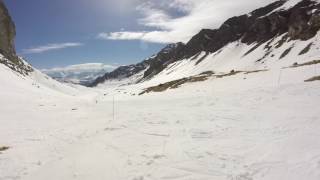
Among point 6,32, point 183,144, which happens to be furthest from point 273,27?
point 183,144

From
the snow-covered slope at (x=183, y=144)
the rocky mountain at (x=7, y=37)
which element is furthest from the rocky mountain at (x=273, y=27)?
the rocky mountain at (x=7, y=37)

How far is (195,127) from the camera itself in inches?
582

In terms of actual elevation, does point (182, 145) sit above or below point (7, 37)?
below

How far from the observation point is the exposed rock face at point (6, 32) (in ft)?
335

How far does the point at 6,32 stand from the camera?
107 m

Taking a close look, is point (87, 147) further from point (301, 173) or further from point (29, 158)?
point (301, 173)

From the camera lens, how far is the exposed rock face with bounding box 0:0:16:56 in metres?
102

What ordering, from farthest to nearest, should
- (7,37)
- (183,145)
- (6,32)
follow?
(7,37)
(6,32)
(183,145)

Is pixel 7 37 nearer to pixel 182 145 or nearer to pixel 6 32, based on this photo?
pixel 6 32

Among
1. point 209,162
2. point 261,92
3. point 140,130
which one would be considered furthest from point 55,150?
point 261,92

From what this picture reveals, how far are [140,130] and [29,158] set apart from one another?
5484 millimetres

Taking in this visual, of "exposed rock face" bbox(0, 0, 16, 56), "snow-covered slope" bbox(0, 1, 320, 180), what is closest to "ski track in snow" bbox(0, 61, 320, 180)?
"snow-covered slope" bbox(0, 1, 320, 180)

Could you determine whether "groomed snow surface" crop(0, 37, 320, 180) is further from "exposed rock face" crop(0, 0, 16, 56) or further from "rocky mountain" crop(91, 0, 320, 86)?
"exposed rock face" crop(0, 0, 16, 56)

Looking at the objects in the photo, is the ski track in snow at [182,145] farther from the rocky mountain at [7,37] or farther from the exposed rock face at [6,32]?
the exposed rock face at [6,32]
